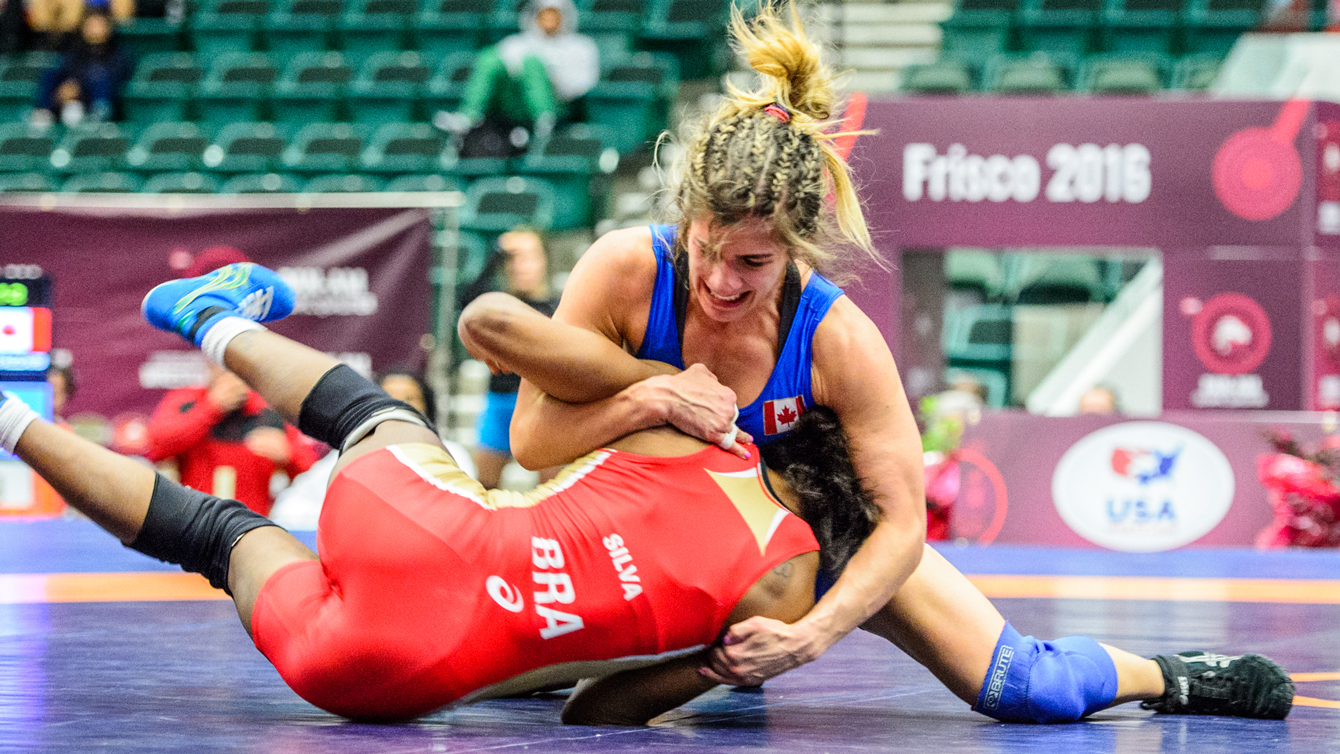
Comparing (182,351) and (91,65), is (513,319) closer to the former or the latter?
(182,351)

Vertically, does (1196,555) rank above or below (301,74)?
below

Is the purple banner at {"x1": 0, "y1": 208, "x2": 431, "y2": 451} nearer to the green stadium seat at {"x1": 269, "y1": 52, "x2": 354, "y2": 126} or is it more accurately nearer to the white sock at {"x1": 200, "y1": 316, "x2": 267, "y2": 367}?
the green stadium seat at {"x1": 269, "y1": 52, "x2": 354, "y2": 126}

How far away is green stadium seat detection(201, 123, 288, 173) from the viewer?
349 inches

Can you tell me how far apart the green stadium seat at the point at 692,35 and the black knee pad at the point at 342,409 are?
7.38 metres

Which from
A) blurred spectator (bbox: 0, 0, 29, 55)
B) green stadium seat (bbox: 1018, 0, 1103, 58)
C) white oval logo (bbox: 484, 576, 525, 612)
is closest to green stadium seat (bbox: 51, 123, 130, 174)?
blurred spectator (bbox: 0, 0, 29, 55)

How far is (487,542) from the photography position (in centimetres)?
218

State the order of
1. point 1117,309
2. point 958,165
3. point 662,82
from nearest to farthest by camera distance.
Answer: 1. point 958,165
2. point 1117,309
3. point 662,82

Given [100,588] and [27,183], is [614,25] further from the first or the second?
[100,588]

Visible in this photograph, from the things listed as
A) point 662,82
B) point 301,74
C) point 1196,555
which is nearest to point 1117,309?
point 1196,555

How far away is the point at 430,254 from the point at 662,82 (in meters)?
2.81

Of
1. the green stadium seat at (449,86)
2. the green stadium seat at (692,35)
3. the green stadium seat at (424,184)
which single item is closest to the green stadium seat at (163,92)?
the green stadium seat at (449,86)

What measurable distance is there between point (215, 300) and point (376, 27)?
7.94 metres

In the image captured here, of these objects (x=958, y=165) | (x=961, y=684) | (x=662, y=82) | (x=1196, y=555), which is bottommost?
(x=1196, y=555)

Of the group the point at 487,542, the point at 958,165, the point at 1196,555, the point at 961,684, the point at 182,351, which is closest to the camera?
the point at 487,542
